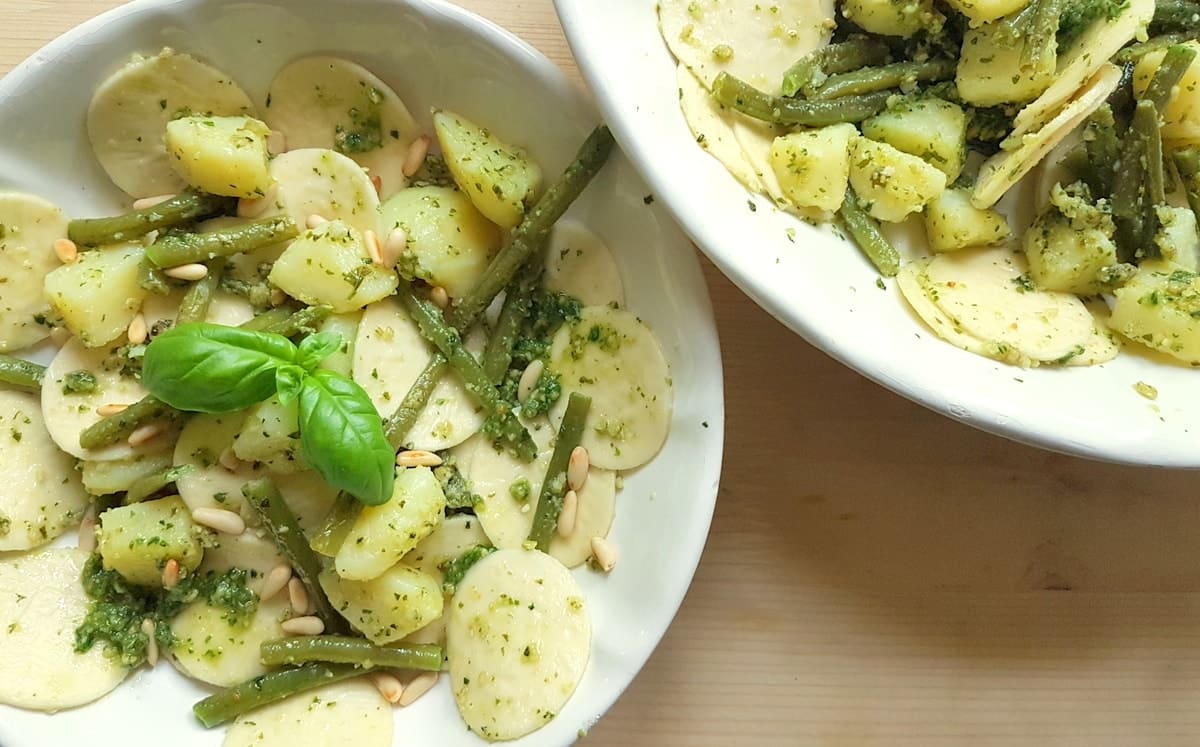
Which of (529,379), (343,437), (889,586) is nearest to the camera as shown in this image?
(343,437)

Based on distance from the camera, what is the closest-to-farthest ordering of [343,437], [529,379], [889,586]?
[343,437] < [529,379] < [889,586]

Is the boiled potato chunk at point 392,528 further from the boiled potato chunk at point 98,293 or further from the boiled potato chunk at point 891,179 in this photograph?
the boiled potato chunk at point 891,179

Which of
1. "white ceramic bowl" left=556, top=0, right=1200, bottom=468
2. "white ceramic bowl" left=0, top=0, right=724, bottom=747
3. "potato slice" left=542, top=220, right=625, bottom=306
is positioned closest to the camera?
"white ceramic bowl" left=556, top=0, right=1200, bottom=468

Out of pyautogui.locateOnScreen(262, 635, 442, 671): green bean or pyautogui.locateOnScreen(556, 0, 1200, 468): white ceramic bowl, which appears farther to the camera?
pyautogui.locateOnScreen(262, 635, 442, 671): green bean

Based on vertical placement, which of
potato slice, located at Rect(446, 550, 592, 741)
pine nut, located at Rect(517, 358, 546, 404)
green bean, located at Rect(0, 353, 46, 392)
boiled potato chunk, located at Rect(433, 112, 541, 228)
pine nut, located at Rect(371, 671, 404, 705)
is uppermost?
boiled potato chunk, located at Rect(433, 112, 541, 228)

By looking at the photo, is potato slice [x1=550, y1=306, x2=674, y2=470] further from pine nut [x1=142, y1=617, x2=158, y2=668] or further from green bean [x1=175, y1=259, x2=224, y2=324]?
pine nut [x1=142, y1=617, x2=158, y2=668]

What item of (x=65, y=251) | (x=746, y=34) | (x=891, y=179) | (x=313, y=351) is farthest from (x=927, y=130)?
(x=65, y=251)

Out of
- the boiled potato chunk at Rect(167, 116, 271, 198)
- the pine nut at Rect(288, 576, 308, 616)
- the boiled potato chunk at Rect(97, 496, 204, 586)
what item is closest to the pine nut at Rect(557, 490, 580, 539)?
the pine nut at Rect(288, 576, 308, 616)

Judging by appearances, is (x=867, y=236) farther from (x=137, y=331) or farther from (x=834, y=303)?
(x=137, y=331)

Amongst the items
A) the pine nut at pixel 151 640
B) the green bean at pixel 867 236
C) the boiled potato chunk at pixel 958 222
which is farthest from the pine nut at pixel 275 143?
the boiled potato chunk at pixel 958 222
